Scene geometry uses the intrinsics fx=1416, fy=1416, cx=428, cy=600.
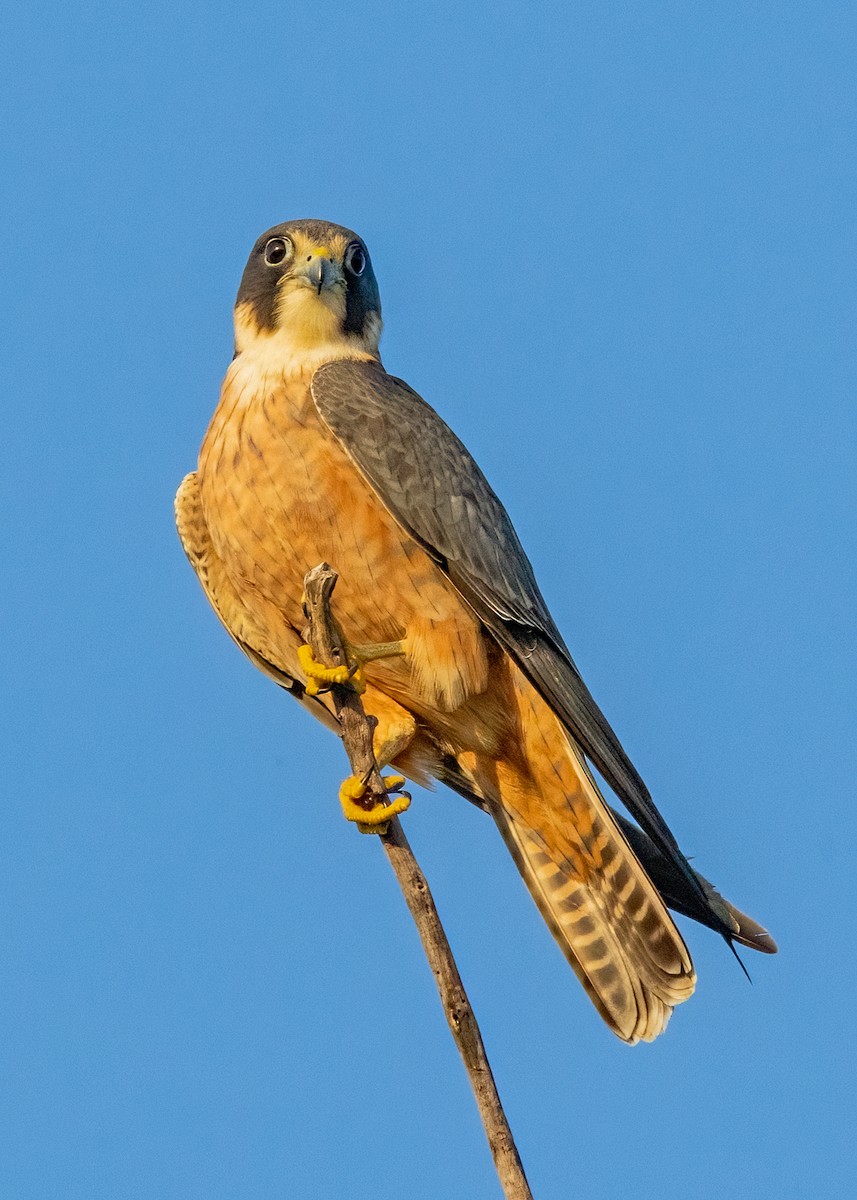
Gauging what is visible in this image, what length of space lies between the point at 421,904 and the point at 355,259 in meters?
2.59

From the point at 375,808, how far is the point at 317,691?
0.42m

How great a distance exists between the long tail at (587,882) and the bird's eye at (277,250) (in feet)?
6.00

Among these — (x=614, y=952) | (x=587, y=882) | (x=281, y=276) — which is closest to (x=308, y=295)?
(x=281, y=276)

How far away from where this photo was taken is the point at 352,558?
181 inches

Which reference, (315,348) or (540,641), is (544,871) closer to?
(540,641)

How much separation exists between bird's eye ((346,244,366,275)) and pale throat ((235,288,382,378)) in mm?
153

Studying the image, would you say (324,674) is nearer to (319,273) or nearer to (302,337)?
(302,337)

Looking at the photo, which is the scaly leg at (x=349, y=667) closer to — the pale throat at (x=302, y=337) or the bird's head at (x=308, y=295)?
the pale throat at (x=302, y=337)

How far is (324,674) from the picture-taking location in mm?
4344

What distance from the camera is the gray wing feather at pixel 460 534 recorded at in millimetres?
4594

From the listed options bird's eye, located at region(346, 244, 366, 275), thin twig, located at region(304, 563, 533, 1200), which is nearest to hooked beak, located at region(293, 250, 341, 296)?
bird's eye, located at region(346, 244, 366, 275)

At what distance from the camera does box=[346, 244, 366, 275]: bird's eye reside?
5320 mm

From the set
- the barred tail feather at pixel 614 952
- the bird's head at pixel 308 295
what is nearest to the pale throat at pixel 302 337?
the bird's head at pixel 308 295

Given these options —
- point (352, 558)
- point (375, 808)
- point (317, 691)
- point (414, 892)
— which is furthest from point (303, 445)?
point (414, 892)
